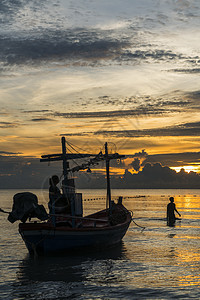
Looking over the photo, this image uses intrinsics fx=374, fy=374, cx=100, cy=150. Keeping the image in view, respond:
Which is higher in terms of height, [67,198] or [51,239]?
[67,198]

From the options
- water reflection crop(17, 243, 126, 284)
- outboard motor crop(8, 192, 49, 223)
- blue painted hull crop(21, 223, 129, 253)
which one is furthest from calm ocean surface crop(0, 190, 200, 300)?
outboard motor crop(8, 192, 49, 223)

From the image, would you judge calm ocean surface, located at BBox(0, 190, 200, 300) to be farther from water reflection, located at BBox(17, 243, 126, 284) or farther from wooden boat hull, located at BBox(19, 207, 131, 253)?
wooden boat hull, located at BBox(19, 207, 131, 253)

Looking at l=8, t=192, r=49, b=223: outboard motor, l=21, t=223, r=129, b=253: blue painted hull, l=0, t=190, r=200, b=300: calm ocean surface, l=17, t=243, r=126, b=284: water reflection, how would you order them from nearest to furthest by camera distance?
1. l=0, t=190, r=200, b=300: calm ocean surface
2. l=17, t=243, r=126, b=284: water reflection
3. l=8, t=192, r=49, b=223: outboard motor
4. l=21, t=223, r=129, b=253: blue painted hull

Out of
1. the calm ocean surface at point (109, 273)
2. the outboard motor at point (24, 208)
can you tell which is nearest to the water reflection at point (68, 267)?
the calm ocean surface at point (109, 273)

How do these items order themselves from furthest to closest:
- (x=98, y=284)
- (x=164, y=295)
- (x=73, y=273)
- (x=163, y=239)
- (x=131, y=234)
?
1. (x=131, y=234)
2. (x=163, y=239)
3. (x=73, y=273)
4. (x=98, y=284)
5. (x=164, y=295)

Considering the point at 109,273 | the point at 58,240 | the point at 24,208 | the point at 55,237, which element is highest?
the point at 24,208

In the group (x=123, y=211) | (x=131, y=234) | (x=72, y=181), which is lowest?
(x=131, y=234)

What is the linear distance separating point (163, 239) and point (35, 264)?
13.4 metres

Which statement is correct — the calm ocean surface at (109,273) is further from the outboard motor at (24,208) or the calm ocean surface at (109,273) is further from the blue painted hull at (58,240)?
the outboard motor at (24,208)

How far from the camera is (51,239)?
859 inches

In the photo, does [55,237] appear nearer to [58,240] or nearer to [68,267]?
[58,240]

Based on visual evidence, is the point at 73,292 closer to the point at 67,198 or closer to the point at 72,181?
the point at 67,198

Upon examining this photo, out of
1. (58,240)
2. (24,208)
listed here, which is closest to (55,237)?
(58,240)

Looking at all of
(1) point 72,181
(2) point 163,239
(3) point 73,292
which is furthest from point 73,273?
(2) point 163,239
